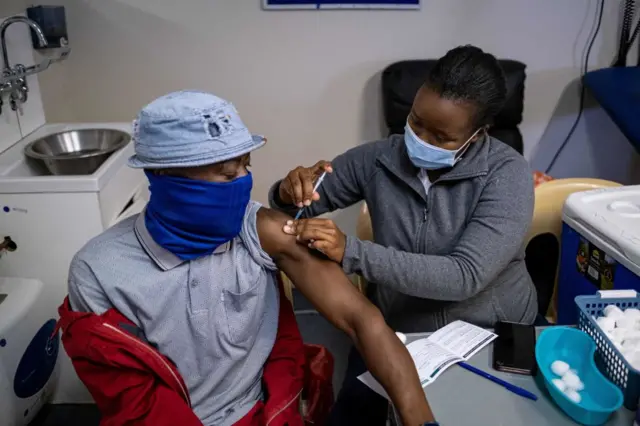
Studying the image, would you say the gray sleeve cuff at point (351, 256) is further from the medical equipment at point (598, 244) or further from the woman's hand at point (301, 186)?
the medical equipment at point (598, 244)

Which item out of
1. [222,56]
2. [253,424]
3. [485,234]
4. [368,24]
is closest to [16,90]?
[222,56]

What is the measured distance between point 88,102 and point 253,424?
2.01 m

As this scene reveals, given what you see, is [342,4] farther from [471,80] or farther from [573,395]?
[573,395]

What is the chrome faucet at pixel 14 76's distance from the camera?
7.05 ft

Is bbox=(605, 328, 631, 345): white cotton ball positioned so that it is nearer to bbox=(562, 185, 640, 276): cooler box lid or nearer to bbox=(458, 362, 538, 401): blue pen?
bbox=(458, 362, 538, 401): blue pen

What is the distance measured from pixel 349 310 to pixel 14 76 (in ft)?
5.80

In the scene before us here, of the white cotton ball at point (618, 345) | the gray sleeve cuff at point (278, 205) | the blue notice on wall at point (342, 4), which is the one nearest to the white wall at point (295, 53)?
the blue notice on wall at point (342, 4)

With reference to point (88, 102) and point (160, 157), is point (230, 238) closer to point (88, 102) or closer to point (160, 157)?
point (160, 157)

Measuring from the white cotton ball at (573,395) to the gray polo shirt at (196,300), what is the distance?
681mm

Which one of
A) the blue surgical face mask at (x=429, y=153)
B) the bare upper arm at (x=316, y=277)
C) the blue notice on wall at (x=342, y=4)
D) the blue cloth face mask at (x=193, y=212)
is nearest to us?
the blue cloth face mask at (x=193, y=212)

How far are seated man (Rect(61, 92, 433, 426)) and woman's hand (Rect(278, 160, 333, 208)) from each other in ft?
0.57

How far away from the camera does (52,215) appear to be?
6.59 feet

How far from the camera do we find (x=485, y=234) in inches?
55.0

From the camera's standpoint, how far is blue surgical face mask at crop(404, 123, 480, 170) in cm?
144
